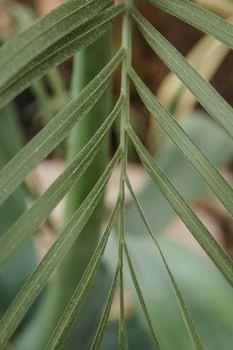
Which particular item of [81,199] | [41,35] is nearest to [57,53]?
[41,35]

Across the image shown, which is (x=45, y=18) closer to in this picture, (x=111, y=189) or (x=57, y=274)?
(x=57, y=274)

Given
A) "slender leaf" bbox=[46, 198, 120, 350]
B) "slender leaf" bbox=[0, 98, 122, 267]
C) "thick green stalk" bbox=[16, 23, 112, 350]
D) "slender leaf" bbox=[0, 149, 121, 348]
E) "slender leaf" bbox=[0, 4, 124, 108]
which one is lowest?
"slender leaf" bbox=[46, 198, 120, 350]

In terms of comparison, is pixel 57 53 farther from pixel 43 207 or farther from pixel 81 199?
pixel 81 199

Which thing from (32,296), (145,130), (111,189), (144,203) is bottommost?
(32,296)

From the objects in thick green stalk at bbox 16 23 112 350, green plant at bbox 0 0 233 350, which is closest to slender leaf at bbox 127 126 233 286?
green plant at bbox 0 0 233 350

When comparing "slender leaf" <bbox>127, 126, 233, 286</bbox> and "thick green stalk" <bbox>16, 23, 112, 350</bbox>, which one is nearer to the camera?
"slender leaf" <bbox>127, 126, 233, 286</bbox>

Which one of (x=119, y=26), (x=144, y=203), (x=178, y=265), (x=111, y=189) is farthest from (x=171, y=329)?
(x=119, y=26)

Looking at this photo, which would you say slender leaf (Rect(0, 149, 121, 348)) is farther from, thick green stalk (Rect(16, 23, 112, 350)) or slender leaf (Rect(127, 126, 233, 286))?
thick green stalk (Rect(16, 23, 112, 350))
